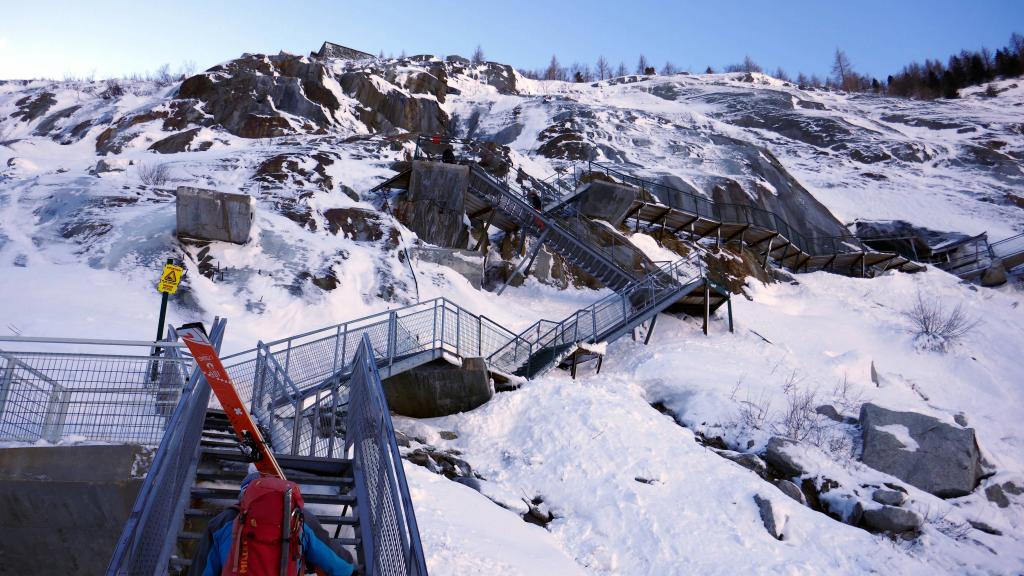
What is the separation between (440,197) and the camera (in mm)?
22594

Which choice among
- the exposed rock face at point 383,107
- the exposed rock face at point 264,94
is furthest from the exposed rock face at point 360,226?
the exposed rock face at point 383,107

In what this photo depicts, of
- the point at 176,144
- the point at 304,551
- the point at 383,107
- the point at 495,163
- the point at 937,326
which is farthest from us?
the point at 383,107

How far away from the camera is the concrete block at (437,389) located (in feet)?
40.0

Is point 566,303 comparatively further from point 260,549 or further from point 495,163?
point 260,549

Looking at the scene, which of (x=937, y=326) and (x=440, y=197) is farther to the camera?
(x=440, y=197)

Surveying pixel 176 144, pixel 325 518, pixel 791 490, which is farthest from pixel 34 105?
pixel 791 490

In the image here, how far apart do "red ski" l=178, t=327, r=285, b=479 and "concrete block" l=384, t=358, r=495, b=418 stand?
6.84 metres

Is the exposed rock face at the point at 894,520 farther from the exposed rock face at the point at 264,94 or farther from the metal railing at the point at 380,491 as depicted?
the exposed rock face at the point at 264,94

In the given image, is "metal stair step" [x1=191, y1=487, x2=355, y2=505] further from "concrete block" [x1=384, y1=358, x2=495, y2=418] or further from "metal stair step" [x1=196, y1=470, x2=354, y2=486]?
"concrete block" [x1=384, y1=358, x2=495, y2=418]

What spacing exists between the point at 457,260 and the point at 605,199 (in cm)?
728

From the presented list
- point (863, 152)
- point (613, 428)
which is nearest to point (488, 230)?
point (613, 428)

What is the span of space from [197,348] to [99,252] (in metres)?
13.1

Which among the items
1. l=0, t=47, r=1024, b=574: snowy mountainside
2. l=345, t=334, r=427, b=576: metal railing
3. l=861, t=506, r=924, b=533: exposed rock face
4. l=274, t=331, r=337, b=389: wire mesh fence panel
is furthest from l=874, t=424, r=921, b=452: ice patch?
l=345, t=334, r=427, b=576: metal railing

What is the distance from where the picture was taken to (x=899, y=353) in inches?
835
